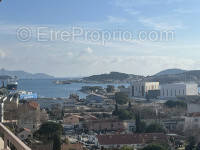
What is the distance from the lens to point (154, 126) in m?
8.62

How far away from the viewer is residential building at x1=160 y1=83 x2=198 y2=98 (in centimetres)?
2219

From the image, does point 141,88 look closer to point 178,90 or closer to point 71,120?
point 178,90

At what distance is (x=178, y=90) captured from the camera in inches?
884

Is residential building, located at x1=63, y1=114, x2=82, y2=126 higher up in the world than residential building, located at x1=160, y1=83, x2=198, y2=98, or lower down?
lower down

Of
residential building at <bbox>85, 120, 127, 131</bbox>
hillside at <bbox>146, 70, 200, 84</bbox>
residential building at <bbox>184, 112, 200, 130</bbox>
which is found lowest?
residential building at <bbox>85, 120, 127, 131</bbox>

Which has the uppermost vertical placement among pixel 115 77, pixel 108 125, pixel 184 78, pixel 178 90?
pixel 115 77

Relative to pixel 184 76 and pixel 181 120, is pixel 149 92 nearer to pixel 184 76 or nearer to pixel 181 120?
pixel 181 120

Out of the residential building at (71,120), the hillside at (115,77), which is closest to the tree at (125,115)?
the residential building at (71,120)

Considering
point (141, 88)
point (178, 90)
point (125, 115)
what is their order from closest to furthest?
point (125, 115) → point (178, 90) → point (141, 88)

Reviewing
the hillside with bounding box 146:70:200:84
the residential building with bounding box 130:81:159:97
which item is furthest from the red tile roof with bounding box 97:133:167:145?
the hillside with bounding box 146:70:200:84

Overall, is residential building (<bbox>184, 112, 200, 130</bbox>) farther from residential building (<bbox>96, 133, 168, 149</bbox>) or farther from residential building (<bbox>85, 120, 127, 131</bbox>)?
residential building (<bbox>96, 133, 168, 149</bbox>)

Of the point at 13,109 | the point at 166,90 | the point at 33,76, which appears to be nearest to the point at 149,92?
the point at 166,90

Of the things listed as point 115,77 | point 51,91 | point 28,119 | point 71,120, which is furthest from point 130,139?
point 115,77

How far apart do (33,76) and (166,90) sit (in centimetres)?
7395
